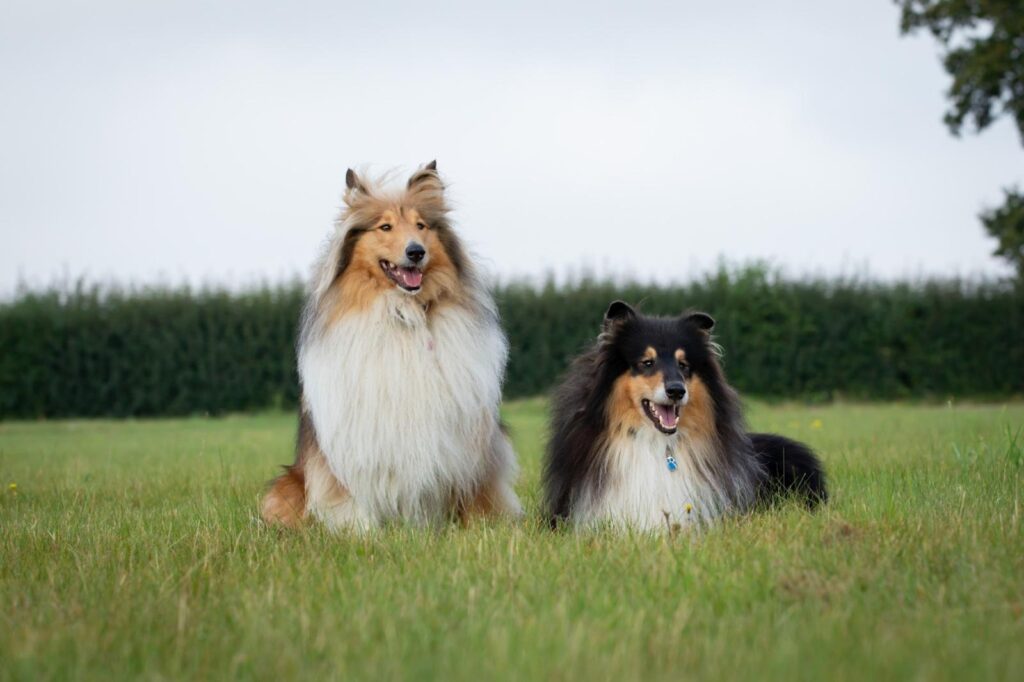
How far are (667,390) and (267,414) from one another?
18148 millimetres

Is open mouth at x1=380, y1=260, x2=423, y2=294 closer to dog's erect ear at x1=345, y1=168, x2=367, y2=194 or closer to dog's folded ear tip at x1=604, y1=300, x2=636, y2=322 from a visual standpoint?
dog's erect ear at x1=345, y1=168, x2=367, y2=194

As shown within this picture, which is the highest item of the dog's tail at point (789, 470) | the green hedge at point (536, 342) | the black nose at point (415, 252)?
the black nose at point (415, 252)

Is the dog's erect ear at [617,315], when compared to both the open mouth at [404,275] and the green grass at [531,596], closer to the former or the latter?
the open mouth at [404,275]

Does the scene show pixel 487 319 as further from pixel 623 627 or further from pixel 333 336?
pixel 623 627

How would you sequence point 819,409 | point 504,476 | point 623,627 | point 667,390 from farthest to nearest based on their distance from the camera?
point 819,409 → point 504,476 → point 667,390 → point 623,627

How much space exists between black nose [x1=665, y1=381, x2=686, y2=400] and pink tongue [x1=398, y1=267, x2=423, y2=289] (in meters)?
1.52

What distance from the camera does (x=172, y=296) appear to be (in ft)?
76.7

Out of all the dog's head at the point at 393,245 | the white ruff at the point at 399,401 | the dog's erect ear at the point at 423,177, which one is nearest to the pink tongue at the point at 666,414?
the white ruff at the point at 399,401

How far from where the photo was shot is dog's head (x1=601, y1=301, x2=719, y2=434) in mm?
5641

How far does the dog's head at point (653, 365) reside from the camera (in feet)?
18.5

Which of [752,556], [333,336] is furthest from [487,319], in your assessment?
[752,556]

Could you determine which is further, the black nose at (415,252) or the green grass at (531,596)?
the black nose at (415,252)

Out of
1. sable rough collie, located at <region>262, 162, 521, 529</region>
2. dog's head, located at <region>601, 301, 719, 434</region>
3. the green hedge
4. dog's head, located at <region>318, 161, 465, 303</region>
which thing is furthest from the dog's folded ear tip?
the green hedge

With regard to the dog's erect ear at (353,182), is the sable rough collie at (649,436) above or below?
below
